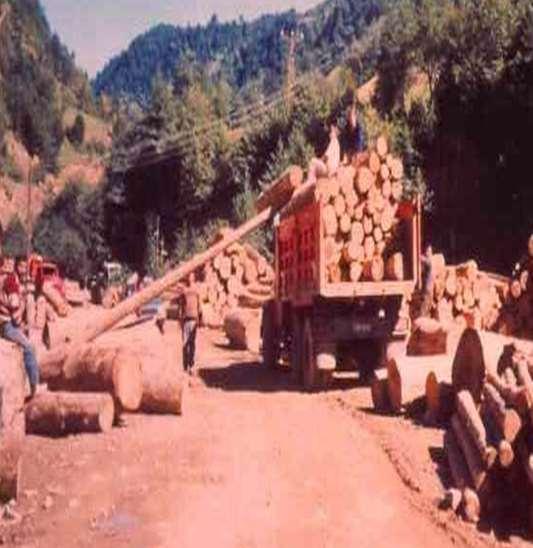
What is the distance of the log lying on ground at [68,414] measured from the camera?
1321 cm

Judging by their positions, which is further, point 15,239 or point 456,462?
point 15,239

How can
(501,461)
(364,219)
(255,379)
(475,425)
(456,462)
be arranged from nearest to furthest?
→ (501,461), (475,425), (456,462), (364,219), (255,379)

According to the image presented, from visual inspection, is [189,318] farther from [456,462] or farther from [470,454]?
[470,454]

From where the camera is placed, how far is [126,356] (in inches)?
561

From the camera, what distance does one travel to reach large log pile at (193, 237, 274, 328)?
31266mm

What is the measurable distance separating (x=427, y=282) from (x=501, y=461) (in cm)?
1230

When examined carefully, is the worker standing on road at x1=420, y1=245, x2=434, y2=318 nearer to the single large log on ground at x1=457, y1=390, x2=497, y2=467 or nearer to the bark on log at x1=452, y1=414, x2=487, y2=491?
the single large log on ground at x1=457, y1=390, x2=497, y2=467

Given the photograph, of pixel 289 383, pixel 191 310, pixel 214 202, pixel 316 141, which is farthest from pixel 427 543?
pixel 214 202

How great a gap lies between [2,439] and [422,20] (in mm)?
45492

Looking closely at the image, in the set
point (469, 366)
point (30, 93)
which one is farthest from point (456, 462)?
point (30, 93)

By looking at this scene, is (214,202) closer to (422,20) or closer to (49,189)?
(422,20)

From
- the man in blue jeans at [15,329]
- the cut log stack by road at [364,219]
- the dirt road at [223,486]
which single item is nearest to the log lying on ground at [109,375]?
the dirt road at [223,486]

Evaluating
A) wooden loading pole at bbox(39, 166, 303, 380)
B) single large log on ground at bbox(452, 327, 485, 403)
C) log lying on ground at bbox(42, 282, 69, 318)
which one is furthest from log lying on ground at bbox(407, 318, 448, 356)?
log lying on ground at bbox(42, 282, 69, 318)

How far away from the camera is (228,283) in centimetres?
3175
